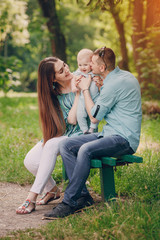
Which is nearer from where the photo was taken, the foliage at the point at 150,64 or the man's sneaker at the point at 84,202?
the man's sneaker at the point at 84,202

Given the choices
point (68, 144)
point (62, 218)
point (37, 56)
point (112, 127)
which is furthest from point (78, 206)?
point (37, 56)

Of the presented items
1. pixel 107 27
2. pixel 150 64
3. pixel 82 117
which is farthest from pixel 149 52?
pixel 107 27

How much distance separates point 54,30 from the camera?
13.6m

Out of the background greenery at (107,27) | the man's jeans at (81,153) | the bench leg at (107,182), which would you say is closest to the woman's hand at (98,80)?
the man's jeans at (81,153)

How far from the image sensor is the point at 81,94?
4102mm

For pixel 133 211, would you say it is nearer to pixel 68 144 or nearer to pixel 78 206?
pixel 78 206

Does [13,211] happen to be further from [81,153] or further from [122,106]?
[122,106]

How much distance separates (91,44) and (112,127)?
36414 mm

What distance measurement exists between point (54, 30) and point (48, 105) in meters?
9.95

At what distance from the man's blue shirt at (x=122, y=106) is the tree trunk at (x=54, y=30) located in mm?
9943

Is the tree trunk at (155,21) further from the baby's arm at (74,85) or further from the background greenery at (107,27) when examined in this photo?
the baby's arm at (74,85)

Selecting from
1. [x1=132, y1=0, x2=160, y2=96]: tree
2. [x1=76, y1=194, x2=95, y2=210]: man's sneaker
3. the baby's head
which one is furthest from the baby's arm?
[x1=132, y1=0, x2=160, y2=96]: tree

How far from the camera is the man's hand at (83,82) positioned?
4012mm

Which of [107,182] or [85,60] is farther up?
[85,60]
